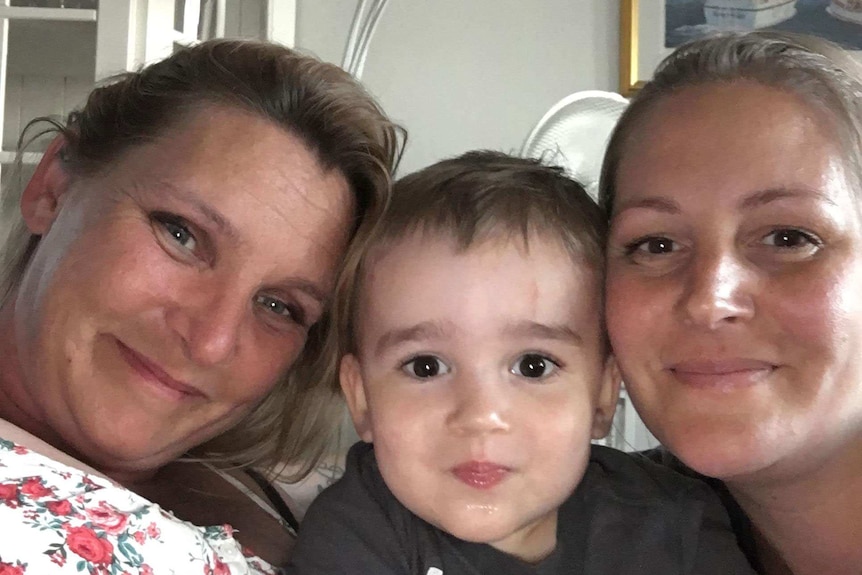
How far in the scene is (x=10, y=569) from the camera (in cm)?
70

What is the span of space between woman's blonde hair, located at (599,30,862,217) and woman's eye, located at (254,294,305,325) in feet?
1.59

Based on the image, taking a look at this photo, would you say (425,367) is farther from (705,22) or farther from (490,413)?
(705,22)

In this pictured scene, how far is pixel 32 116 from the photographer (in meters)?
2.42

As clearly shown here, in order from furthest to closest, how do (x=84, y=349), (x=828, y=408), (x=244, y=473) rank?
(x=244, y=473), (x=84, y=349), (x=828, y=408)

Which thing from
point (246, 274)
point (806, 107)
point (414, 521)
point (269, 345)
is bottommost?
point (414, 521)

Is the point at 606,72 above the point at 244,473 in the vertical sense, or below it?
above

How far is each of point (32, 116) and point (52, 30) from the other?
11.1 inches

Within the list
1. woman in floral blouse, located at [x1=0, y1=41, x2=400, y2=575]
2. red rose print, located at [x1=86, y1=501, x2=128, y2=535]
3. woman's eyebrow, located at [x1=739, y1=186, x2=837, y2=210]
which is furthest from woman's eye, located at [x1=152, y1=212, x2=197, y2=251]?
woman's eyebrow, located at [x1=739, y1=186, x2=837, y2=210]

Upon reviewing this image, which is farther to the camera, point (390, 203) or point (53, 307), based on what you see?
point (390, 203)

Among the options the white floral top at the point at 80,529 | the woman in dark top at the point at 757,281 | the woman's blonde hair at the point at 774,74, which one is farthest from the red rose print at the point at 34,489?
the woman's blonde hair at the point at 774,74

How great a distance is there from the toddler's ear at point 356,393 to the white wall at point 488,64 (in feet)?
5.95

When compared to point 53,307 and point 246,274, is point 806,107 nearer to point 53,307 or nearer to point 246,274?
point 246,274

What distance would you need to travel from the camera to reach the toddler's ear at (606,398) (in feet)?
3.65

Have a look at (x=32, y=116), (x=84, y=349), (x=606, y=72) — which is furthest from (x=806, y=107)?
(x=32, y=116)
